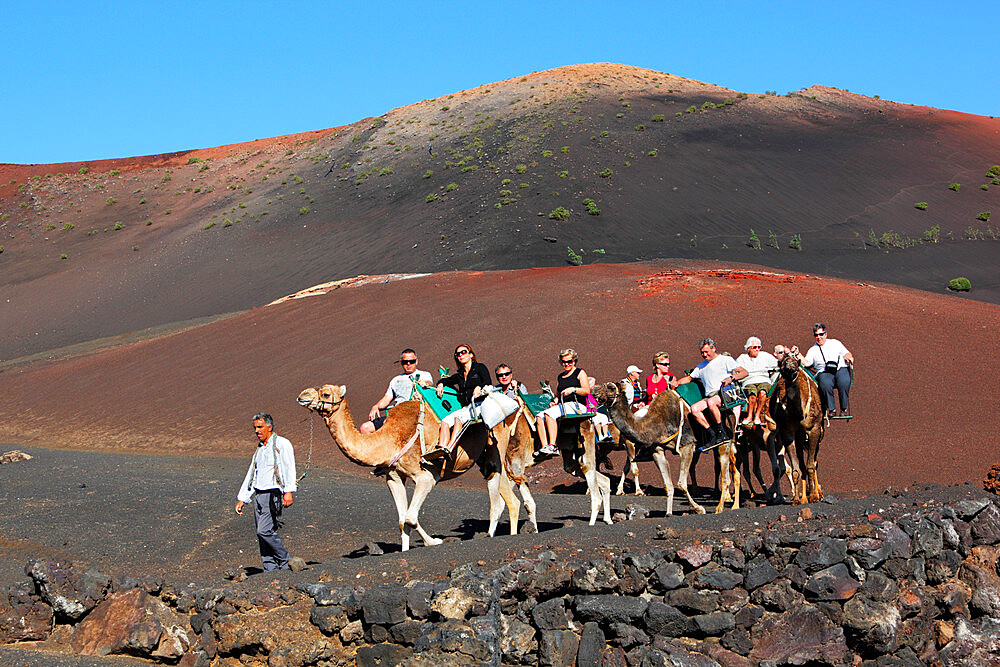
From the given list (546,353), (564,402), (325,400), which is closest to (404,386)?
(325,400)

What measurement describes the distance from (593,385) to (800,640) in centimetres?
495

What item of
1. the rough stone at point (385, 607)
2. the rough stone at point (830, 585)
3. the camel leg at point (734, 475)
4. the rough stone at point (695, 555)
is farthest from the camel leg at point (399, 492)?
the camel leg at point (734, 475)

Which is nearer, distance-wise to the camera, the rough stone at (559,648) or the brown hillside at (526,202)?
the rough stone at (559,648)

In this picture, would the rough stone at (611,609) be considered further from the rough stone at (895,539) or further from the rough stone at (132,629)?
the rough stone at (132,629)

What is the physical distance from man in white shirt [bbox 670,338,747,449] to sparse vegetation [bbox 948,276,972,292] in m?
31.6

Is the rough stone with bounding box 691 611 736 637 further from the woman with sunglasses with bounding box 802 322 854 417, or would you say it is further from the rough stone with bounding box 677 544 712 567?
the woman with sunglasses with bounding box 802 322 854 417

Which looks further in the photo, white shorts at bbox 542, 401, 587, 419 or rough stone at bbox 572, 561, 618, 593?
white shorts at bbox 542, 401, 587, 419

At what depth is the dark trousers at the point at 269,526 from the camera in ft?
33.9

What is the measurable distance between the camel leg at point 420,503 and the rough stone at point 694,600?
320 cm

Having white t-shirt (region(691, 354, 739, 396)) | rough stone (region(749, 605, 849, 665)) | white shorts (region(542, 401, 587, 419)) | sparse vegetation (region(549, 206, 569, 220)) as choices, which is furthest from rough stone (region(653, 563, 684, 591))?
sparse vegetation (region(549, 206, 569, 220))

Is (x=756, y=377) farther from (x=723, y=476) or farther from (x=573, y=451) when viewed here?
(x=573, y=451)

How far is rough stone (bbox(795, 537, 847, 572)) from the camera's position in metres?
8.55

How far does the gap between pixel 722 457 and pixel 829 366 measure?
2372 mm

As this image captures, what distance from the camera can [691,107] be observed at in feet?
238
